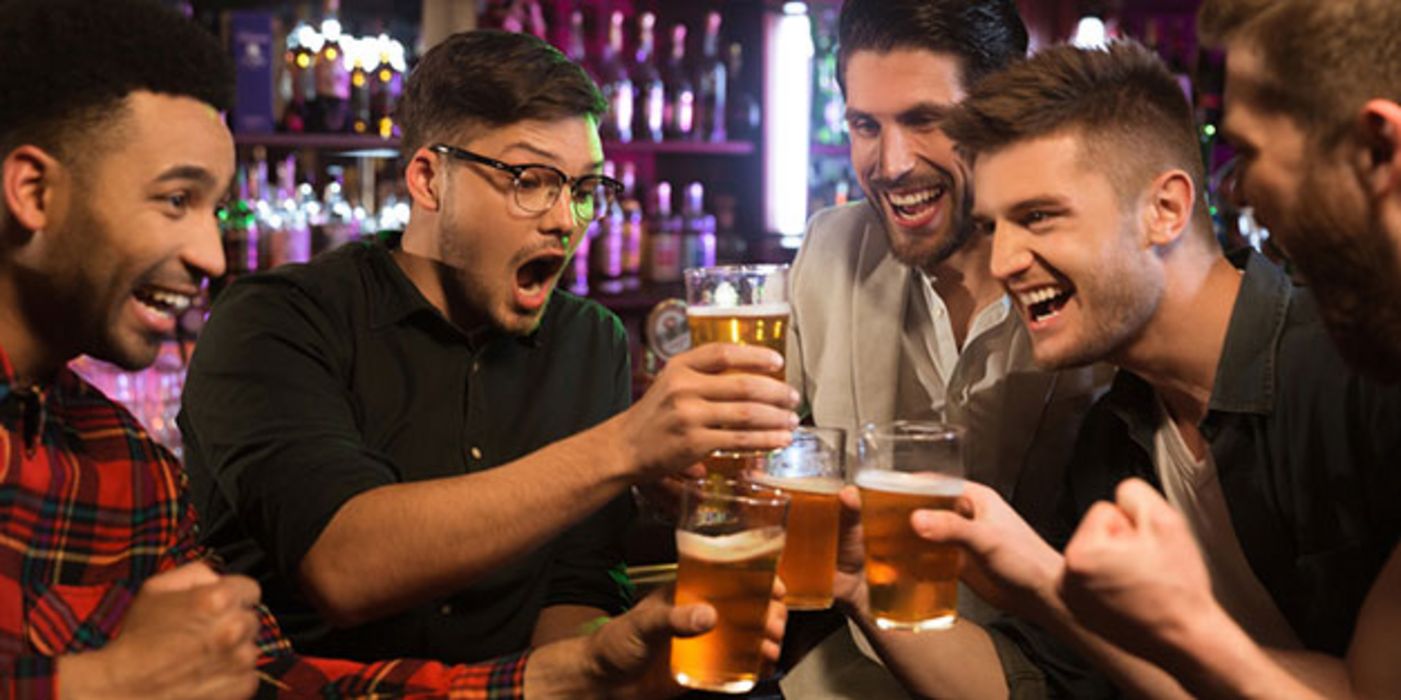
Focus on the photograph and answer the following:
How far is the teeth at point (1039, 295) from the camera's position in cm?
201

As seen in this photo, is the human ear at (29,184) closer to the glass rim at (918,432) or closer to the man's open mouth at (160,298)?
the man's open mouth at (160,298)

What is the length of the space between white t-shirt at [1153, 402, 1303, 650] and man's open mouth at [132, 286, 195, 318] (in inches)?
54.6

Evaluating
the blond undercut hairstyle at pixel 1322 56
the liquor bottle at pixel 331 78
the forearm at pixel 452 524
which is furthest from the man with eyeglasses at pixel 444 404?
the liquor bottle at pixel 331 78

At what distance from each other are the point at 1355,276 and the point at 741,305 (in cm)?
69

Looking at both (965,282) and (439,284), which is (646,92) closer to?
(965,282)

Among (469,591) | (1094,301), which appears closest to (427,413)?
(469,591)

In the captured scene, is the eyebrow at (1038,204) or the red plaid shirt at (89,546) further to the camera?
the eyebrow at (1038,204)

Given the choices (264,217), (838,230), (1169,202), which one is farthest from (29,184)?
(264,217)

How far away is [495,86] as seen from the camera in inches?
88.6

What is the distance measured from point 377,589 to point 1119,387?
1152 mm

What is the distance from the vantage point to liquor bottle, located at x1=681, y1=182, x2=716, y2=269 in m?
5.20

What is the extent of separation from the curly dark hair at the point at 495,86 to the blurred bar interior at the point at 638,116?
75.8 inches

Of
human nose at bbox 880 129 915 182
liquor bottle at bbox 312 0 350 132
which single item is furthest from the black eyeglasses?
liquor bottle at bbox 312 0 350 132

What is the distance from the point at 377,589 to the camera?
5.91 ft
